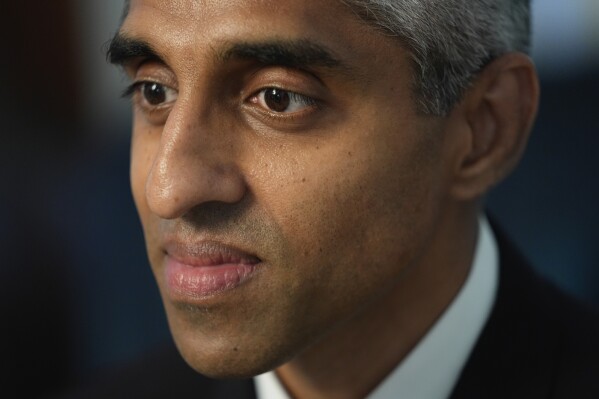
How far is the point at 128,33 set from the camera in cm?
217

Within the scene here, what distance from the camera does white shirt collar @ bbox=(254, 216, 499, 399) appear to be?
7.70ft

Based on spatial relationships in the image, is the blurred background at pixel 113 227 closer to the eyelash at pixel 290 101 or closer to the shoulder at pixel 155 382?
the shoulder at pixel 155 382

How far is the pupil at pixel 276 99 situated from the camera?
2.08 m

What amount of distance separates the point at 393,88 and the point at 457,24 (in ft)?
0.71

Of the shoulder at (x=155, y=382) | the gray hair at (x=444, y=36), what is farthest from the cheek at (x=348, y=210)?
the shoulder at (x=155, y=382)

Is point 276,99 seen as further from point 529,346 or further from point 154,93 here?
point 529,346

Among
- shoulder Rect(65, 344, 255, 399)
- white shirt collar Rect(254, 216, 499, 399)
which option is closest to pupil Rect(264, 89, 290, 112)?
white shirt collar Rect(254, 216, 499, 399)

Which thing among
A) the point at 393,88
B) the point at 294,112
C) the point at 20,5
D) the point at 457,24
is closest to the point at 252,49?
the point at 294,112

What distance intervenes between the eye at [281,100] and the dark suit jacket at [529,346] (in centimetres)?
71

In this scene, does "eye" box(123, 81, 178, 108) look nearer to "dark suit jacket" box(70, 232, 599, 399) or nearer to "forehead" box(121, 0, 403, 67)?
"forehead" box(121, 0, 403, 67)

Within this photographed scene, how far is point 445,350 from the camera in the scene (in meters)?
2.37

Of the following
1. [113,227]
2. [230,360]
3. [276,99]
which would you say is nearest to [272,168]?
[276,99]

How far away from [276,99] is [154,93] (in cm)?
33

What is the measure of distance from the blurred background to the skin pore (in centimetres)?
176
